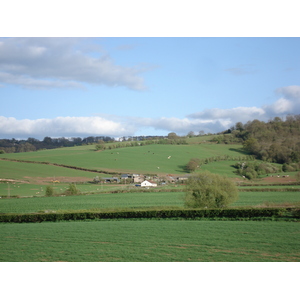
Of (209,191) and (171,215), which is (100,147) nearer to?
(209,191)

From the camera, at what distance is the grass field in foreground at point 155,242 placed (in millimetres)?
11055

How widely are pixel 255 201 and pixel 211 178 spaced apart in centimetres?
848

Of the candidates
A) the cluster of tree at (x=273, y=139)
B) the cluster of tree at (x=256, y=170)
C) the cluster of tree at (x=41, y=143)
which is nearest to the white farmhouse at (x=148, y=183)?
the cluster of tree at (x=256, y=170)

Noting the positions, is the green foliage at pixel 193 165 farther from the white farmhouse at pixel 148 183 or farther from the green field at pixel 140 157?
the white farmhouse at pixel 148 183

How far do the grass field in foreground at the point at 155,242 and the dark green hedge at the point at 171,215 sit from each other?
309 cm

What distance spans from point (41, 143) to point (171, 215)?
54490 mm

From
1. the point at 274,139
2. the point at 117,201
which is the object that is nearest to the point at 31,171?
the point at 117,201

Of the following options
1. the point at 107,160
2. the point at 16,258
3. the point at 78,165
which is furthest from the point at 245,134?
the point at 16,258

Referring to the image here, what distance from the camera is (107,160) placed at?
52438 mm

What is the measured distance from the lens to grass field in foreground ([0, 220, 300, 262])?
11055mm

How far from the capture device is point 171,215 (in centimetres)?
2089

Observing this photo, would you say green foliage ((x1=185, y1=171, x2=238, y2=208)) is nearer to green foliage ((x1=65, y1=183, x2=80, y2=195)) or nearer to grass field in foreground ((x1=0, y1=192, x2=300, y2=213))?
grass field in foreground ((x1=0, y1=192, x2=300, y2=213))

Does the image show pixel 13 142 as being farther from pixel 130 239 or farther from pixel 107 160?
pixel 130 239

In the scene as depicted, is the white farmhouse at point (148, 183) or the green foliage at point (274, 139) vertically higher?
the green foliage at point (274, 139)
